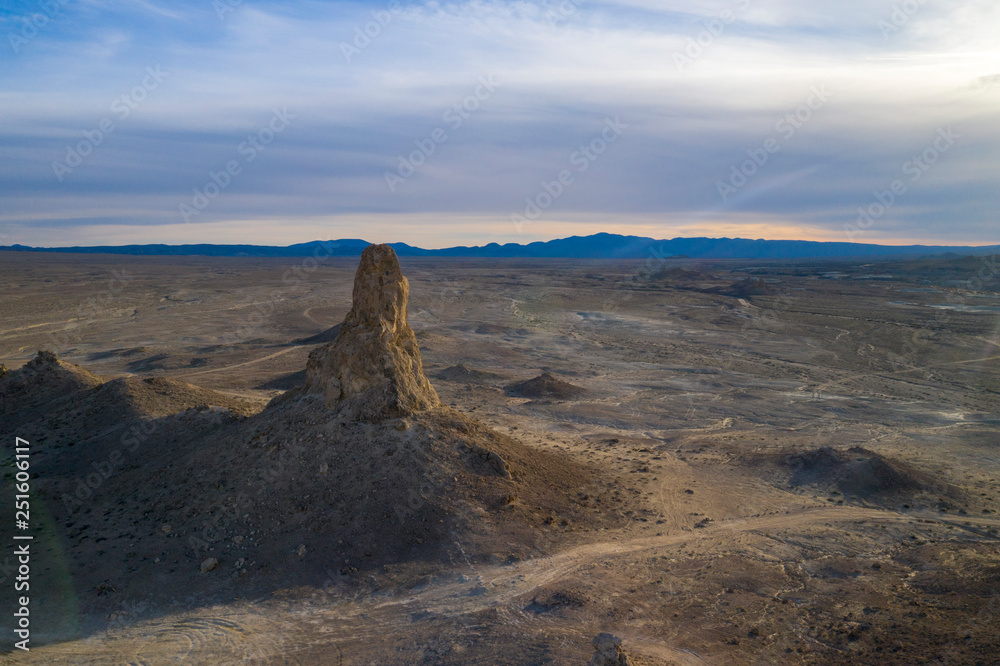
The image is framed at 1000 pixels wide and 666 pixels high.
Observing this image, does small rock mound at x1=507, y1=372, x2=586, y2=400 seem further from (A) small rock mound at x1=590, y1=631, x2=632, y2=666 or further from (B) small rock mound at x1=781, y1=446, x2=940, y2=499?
(A) small rock mound at x1=590, y1=631, x2=632, y2=666

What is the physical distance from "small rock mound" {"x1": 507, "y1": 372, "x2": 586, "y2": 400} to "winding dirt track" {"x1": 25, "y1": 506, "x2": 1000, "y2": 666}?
49.6ft

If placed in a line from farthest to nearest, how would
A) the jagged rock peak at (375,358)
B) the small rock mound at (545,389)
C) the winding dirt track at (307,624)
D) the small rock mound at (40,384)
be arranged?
1. the small rock mound at (545,389)
2. the small rock mound at (40,384)
3. the jagged rock peak at (375,358)
4. the winding dirt track at (307,624)

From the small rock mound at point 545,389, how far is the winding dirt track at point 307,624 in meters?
15.1

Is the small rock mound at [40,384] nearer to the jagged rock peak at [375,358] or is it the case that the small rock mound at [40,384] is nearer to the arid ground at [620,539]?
the arid ground at [620,539]

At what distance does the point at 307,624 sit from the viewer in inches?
377

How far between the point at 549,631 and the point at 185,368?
29917 mm

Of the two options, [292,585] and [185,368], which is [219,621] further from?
[185,368]

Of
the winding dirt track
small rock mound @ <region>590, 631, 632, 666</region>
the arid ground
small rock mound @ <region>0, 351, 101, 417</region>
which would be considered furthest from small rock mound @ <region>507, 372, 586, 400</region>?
small rock mound @ <region>590, 631, 632, 666</region>

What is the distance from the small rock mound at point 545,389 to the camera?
26828mm

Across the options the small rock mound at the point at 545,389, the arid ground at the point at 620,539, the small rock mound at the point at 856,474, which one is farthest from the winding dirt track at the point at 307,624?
the small rock mound at the point at 545,389

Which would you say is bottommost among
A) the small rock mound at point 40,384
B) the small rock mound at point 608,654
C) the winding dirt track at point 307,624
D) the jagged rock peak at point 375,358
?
the winding dirt track at point 307,624

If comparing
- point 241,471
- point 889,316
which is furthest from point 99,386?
point 889,316

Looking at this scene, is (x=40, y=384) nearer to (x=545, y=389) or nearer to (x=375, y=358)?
(x=375, y=358)

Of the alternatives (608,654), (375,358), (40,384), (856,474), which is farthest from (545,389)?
(608,654)
